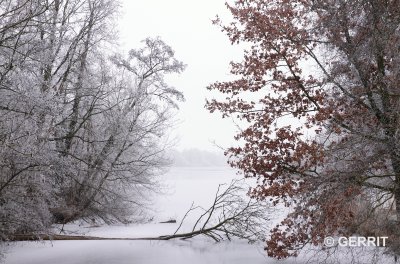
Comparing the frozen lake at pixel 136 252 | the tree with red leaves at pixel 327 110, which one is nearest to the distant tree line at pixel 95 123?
the frozen lake at pixel 136 252

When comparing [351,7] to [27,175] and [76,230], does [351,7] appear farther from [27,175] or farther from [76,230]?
[76,230]

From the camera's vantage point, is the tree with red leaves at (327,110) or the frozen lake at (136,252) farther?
the frozen lake at (136,252)

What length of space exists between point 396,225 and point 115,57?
1442 centimetres

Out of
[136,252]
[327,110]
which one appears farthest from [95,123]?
[327,110]

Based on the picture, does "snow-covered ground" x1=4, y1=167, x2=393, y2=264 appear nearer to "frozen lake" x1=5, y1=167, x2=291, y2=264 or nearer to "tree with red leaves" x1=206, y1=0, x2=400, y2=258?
"frozen lake" x1=5, y1=167, x2=291, y2=264

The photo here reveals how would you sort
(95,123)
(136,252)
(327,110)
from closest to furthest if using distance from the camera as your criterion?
(327,110) < (136,252) < (95,123)

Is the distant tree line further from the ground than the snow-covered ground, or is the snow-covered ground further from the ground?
the distant tree line

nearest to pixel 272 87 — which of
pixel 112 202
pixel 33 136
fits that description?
pixel 33 136

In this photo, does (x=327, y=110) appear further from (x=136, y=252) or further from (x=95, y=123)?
(x=95, y=123)

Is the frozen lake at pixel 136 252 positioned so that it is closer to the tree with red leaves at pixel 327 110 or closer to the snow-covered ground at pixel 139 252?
the snow-covered ground at pixel 139 252

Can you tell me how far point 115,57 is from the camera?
58.9 feet

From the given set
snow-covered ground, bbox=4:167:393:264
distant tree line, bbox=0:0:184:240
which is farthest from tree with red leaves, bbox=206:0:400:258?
distant tree line, bbox=0:0:184:240

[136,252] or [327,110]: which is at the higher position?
[327,110]

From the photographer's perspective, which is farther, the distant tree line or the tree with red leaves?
the distant tree line
